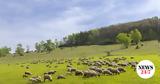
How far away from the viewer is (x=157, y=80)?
44.9m

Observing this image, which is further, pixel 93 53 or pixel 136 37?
pixel 136 37

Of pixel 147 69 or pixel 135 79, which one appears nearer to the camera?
pixel 147 69

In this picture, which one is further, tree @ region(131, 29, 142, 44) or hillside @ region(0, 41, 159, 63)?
tree @ region(131, 29, 142, 44)

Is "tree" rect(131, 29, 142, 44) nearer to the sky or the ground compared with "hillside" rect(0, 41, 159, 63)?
nearer to the sky

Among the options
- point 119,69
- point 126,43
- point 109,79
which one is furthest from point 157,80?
point 126,43

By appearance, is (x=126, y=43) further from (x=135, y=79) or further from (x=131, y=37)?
(x=135, y=79)

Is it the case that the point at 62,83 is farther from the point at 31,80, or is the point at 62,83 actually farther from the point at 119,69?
the point at 119,69

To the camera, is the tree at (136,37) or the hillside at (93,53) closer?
the hillside at (93,53)

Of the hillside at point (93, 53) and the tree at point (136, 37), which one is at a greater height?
the tree at point (136, 37)

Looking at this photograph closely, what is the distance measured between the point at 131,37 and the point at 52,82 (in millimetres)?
133864

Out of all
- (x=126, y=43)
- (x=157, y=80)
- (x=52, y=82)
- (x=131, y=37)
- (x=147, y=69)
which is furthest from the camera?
(x=131, y=37)

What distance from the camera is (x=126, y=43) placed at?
16388 cm

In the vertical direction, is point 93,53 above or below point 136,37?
below

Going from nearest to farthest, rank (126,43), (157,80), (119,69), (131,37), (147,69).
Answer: (147,69), (157,80), (119,69), (126,43), (131,37)
